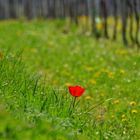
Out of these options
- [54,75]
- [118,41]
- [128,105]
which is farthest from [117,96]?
[118,41]

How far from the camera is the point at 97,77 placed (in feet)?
37.2

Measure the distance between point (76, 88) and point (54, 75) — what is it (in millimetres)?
6382

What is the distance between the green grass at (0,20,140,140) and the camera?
5.24m

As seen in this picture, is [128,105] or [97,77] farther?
[97,77]

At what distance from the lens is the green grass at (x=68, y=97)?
17.2 feet

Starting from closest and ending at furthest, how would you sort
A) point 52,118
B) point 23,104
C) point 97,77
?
point 52,118 < point 23,104 < point 97,77

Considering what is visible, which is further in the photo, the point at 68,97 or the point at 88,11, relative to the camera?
the point at 88,11

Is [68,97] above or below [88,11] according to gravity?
above

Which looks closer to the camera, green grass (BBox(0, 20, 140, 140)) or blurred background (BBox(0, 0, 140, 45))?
green grass (BBox(0, 20, 140, 140))

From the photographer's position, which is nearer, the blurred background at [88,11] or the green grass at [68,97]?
the green grass at [68,97]

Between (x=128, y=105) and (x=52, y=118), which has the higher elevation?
(x=52, y=118)

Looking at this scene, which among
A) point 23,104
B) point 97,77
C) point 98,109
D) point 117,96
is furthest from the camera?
point 97,77

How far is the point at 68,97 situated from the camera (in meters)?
6.89

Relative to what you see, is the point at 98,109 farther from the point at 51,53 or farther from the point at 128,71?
the point at 51,53
